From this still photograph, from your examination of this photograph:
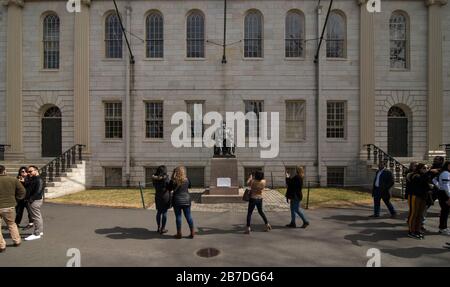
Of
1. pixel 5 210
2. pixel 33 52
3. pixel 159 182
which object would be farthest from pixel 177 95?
pixel 5 210

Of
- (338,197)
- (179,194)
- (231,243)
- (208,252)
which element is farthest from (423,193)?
(338,197)

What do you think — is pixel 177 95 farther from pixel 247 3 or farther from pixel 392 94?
pixel 392 94

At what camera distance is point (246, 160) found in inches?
A: 739

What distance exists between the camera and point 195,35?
19156 millimetres

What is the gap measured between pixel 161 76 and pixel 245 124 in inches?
231

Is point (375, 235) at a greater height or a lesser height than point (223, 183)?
lesser

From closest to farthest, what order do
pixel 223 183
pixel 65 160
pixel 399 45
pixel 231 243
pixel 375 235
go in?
pixel 231 243, pixel 375 235, pixel 223 183, pixel 65 160, pixel 399 45

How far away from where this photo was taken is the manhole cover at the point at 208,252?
22.2ft

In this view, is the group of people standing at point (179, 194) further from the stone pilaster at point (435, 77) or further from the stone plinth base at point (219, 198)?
the stone pilaster at point (435, 77)

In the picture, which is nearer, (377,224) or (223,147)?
(377,224)

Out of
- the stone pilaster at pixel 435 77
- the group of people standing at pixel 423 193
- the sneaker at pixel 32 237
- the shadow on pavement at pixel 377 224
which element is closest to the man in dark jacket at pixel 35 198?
the sneaker at pixel 32 237

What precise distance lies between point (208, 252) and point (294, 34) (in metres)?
16.0

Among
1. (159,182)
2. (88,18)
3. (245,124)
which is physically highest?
(88,18)

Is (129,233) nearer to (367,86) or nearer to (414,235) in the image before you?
(414,235)
